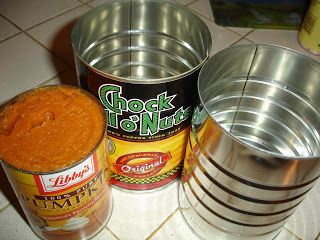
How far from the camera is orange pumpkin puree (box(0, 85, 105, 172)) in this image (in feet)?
1.35

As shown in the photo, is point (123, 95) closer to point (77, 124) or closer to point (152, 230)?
point (77, 124)

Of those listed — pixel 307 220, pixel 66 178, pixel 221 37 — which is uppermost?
pixel 66 178

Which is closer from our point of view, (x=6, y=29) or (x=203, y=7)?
(x=6, y=29)

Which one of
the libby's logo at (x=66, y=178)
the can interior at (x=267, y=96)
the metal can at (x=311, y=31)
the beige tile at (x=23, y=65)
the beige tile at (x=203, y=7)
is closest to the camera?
the libby's logo at (x=66, y=178)

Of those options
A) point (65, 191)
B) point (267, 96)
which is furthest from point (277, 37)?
point (65, 191)

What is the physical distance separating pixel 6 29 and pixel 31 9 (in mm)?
99

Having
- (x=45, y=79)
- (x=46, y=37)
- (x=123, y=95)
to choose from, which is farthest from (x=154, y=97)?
(x=46, y=37)

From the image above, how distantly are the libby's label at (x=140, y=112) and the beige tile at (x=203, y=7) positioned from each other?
535mm

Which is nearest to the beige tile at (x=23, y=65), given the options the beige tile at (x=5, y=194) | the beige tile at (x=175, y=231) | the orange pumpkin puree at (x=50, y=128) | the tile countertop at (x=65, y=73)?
the tile countertop at (x=65, y=73)

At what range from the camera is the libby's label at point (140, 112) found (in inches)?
17.7

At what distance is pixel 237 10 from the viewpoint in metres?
0.98

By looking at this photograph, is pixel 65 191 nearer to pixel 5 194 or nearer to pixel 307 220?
pixel 5 194

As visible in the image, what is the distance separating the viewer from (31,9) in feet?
3.07

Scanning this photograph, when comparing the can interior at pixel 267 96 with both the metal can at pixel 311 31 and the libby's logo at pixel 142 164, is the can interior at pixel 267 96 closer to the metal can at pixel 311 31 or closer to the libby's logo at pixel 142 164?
the libby's logo at pixel 142 164
